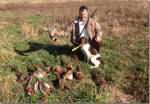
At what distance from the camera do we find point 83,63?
18.0 ft

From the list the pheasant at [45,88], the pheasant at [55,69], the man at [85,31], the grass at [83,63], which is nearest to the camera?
the grass at [83,63]

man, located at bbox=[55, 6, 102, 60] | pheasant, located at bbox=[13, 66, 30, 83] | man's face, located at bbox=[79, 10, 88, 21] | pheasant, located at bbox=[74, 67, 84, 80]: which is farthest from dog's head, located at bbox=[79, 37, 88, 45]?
pheasant, located at bbox=[13, 66, 30, 83]

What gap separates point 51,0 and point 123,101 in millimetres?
17804

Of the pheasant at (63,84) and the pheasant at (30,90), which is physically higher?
the pheasant at (63,84)

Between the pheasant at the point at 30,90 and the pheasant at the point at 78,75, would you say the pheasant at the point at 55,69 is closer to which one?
the pheasant at the point at 78,75

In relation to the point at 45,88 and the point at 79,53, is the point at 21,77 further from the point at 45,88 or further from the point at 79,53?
the point at 79,53

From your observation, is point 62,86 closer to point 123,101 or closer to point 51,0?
point 123,101

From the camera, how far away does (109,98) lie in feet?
13.2

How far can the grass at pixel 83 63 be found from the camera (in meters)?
4.12

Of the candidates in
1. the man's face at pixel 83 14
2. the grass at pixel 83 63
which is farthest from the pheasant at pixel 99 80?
the man's face at pixel 83 14

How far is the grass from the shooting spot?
13.5ft

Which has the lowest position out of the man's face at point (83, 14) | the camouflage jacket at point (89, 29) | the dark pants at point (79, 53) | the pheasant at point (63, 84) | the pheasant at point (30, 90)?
the pheasant at point (30, 90)

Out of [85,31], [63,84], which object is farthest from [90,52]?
[63,84]

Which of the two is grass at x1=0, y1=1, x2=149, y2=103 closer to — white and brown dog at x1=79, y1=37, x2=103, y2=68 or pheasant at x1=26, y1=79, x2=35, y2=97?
pheasant at x1=26, y1=79, x2=35, y2=97
